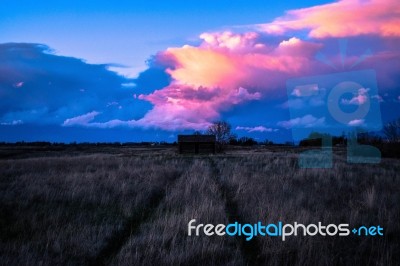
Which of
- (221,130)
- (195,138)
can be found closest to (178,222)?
(195,138)

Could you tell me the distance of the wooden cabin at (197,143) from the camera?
50.2 m

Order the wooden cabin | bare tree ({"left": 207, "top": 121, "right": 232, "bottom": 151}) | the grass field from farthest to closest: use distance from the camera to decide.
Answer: bare tree ({"left": 207, "top": 121, "right": 232, "bottom": 151}) → the wooden cabin → the grass field

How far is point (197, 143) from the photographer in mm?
50844

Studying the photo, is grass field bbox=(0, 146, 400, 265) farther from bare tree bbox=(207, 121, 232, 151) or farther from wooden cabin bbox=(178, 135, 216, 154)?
bare tree bbox=(207, 121, 232, 151)

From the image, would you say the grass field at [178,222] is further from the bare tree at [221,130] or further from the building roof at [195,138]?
the bare tree at [221,130]

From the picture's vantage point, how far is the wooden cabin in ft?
165

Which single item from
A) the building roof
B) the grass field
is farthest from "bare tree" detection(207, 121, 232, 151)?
the grass field

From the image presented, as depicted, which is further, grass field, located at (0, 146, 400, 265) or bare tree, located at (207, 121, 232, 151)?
bare tree, located at (207, 121, 232, 151)

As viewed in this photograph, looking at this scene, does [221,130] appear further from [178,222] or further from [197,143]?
[178,222]

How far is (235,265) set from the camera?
441 centimetres

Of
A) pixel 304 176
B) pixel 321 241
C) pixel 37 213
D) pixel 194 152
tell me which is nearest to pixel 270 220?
pixel 321 241

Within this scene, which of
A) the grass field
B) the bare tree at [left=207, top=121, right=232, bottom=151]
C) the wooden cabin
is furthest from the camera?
the bare tree at [left=207, top=121, right=232, bottom=151]

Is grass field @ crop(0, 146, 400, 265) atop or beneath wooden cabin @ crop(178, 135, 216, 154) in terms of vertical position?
beneath

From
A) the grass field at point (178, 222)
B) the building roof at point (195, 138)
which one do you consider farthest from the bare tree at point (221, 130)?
the grass field at point (178, 222)
